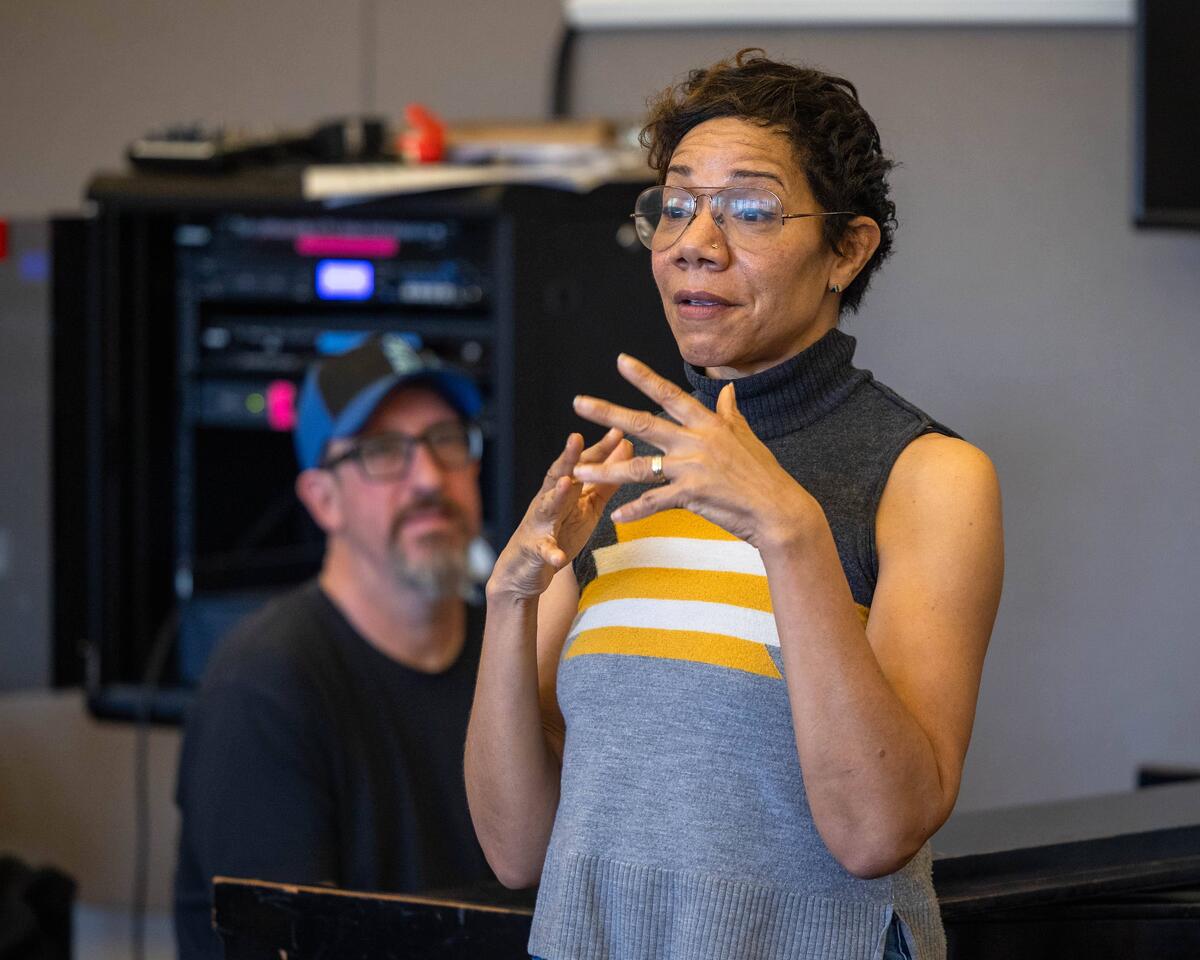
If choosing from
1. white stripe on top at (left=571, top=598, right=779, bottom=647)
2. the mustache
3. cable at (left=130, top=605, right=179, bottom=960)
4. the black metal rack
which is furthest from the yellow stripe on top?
cable at (left=130, top=605, right=179, bottom=960)

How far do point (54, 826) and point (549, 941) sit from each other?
199 centimetres

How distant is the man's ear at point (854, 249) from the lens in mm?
968

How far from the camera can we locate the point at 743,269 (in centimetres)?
92

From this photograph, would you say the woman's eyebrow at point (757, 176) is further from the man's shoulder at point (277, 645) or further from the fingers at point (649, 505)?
the man's shoulder at point (277, 645)

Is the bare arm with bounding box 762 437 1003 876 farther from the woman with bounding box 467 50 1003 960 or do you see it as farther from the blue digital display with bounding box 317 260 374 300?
the blue digital display with bounding box 317 260 374 300

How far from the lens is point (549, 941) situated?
937mm

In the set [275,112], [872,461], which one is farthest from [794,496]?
[275,112]

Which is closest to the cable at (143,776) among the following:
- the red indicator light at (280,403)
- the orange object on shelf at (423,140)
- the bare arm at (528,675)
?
the red indicator light at (280,403)

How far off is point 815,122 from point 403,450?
1.14 meters

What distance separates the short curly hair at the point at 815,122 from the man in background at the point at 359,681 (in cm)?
97

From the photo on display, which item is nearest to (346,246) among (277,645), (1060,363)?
(277,645)

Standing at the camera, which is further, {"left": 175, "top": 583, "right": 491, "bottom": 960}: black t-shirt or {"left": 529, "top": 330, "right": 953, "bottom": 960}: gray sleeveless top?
{"left": 175, "top": 583, "right": 491, "bottom": 960}: black t-shirt

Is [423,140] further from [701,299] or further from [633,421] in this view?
[633,421]

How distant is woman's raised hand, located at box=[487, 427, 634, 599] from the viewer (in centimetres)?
89
